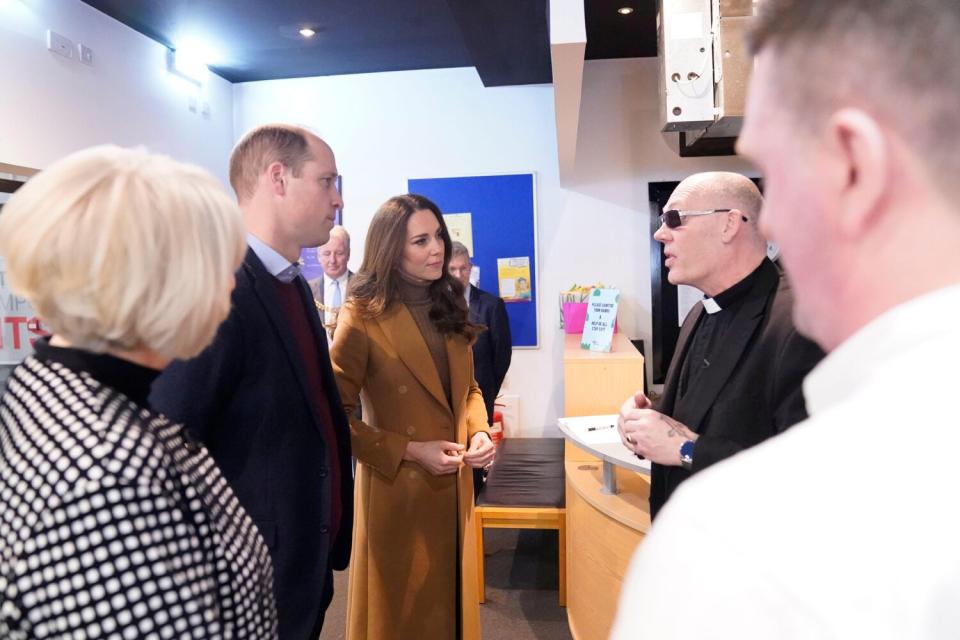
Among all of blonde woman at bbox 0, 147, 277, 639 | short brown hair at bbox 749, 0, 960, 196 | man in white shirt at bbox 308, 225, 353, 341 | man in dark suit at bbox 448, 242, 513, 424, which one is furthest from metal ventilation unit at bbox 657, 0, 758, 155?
man in white shirt at bbox 308, 225, 353, 341

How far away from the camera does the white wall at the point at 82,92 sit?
3447 mm

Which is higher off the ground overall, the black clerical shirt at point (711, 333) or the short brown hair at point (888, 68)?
the short brown hair at point (888, 68)

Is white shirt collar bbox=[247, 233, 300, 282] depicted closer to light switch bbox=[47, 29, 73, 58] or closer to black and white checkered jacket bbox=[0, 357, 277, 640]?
black and white checkered jacket bbox=[0, 357, 277, 640]

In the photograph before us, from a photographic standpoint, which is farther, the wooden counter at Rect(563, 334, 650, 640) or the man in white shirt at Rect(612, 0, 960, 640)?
the wooden counter at Rect(563, 334, 650, 640)

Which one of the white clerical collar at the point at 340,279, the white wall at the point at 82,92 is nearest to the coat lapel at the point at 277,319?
the white wall at the point at 82,92

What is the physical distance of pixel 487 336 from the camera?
179 inches

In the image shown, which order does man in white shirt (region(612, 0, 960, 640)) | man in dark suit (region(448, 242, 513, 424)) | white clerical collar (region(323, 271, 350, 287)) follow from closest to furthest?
man in white shirt (region(612, 0, 960, 640)) < man in dark suit (region(448, 242, 513, 424)) < white clerical collar (region(323, 271, 350, 287))

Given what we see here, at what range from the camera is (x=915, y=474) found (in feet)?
1.14

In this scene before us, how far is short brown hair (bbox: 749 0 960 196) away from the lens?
427mm

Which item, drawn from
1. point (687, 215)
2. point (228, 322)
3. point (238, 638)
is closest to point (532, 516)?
point (687, 215)

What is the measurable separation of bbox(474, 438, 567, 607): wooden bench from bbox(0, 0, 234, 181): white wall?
9.89 feet

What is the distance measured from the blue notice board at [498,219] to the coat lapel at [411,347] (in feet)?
9.99

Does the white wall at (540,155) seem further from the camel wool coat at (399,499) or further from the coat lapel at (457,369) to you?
the camel wool coat at (399,499)

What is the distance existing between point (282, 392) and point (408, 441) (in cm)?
75
